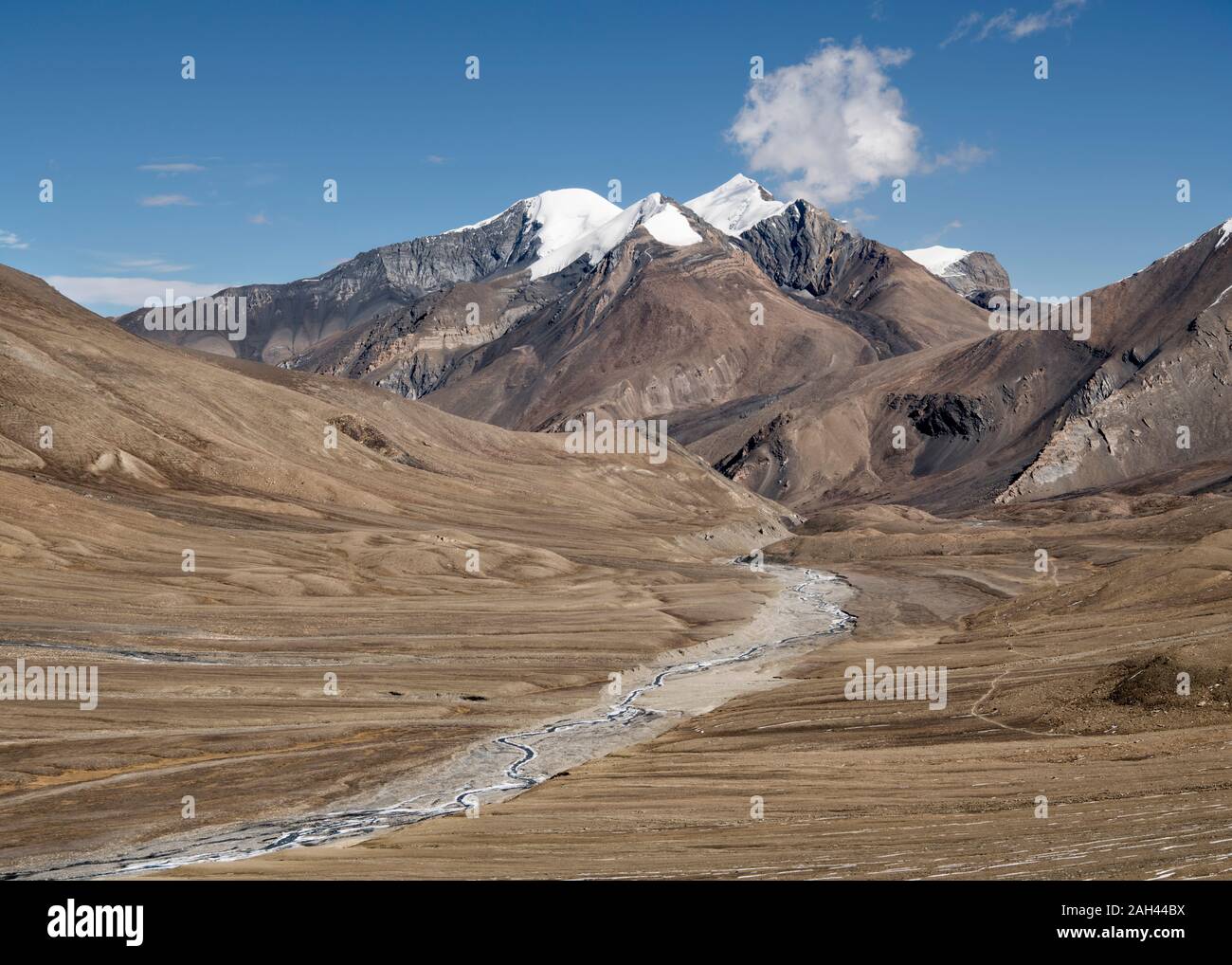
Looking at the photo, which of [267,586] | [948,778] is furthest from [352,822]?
[267,586]

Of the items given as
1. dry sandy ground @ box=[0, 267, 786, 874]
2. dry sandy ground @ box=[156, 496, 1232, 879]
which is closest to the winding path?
dry sandy ground @ box=[0, 267, 786, 874]

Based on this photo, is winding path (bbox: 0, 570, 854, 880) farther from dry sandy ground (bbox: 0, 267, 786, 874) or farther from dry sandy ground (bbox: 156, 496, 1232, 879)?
dry sandy ground (bbox: 156, 496, 1232, 879)

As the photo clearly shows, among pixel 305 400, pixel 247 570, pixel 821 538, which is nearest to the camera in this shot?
pixel 247 570

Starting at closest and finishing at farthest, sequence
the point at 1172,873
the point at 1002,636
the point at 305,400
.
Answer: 1. the point at 1172,873
2. the point at 1002,636
3. the point at 305,400

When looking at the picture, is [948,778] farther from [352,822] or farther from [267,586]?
[267,586]

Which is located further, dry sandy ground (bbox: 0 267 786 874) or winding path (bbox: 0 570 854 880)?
dry sandy ground (bbox: 0 267 786 874)
